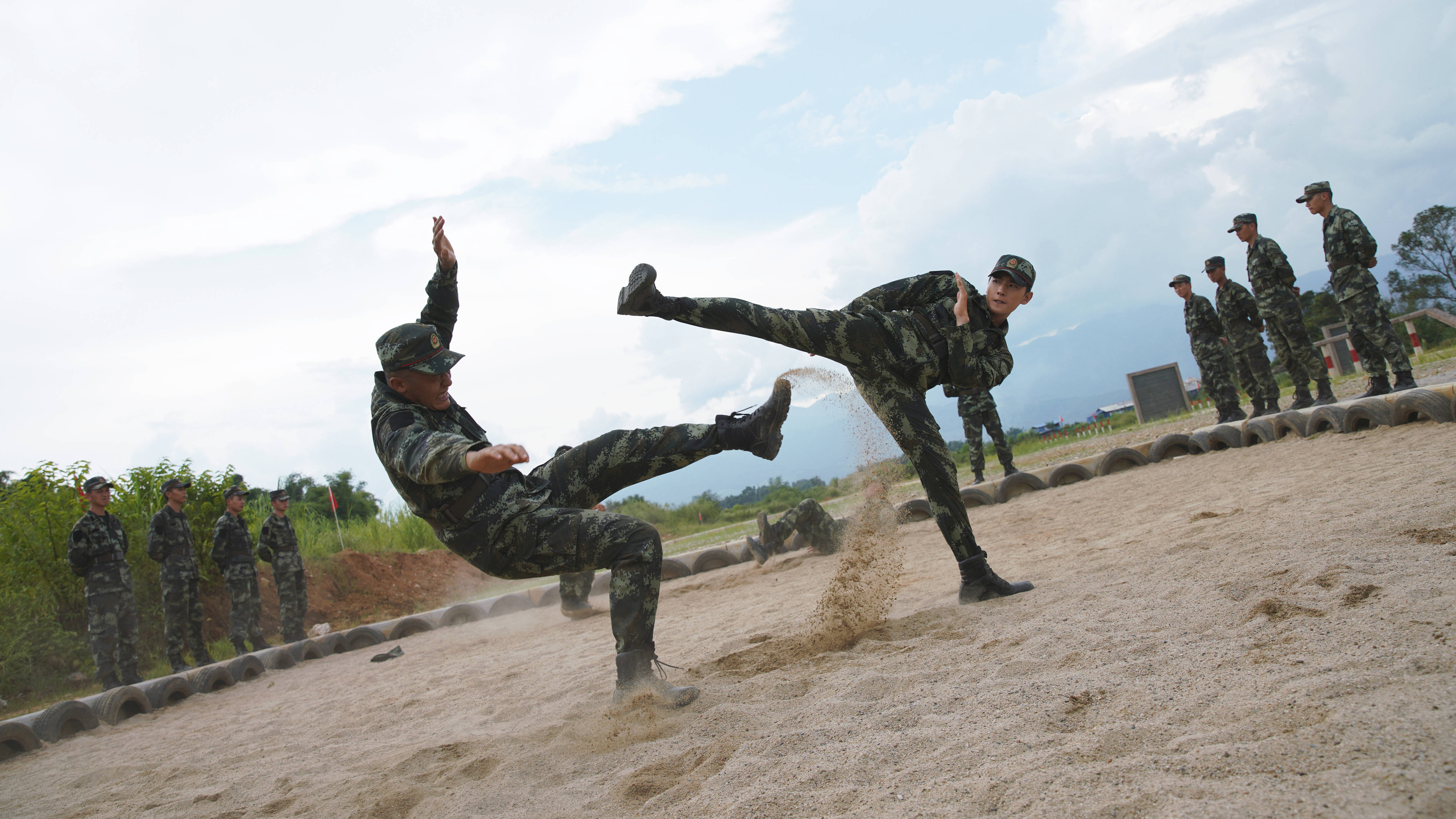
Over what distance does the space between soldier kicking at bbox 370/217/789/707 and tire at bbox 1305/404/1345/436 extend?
5.95m

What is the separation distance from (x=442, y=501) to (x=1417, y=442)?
607 cm

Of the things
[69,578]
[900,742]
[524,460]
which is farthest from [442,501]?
[69,578]

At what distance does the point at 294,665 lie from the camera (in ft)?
26.1

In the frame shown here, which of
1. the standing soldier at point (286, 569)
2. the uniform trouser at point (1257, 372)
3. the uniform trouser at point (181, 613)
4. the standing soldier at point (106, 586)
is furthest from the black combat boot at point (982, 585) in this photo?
the standing soldier at point (286, 569)

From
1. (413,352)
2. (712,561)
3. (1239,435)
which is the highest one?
(413,352)

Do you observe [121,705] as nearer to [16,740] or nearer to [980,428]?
[16,740]

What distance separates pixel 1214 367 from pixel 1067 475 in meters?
3.36

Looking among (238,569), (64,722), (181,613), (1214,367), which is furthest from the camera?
(1214,367)

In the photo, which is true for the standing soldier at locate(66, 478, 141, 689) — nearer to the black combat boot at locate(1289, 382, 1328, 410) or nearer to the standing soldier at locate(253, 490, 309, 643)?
the standing soldier at locate(253, 490, 309, 643)

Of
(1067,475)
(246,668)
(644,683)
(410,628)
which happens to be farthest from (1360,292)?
(246,668)

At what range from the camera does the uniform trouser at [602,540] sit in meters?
3.11

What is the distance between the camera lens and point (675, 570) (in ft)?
29.4

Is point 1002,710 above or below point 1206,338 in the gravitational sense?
below

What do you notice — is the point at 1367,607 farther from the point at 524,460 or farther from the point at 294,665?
the point at 294,665
